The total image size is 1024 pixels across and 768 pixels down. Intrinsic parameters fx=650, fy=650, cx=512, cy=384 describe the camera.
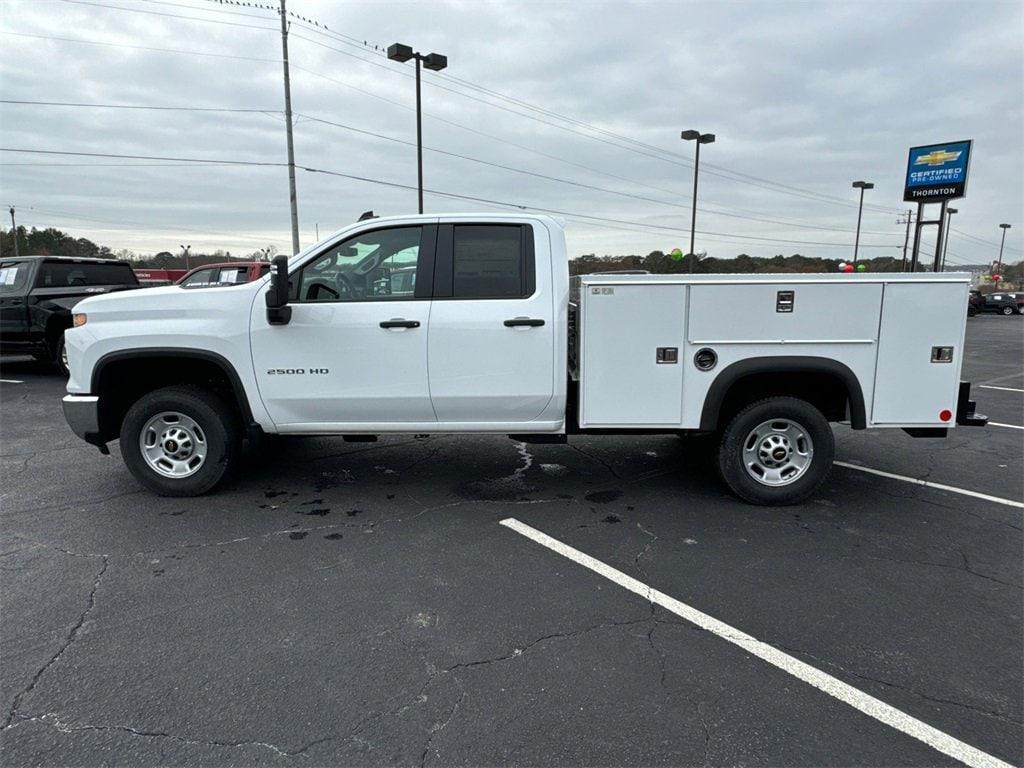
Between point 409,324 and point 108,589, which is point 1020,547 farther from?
point 108,589

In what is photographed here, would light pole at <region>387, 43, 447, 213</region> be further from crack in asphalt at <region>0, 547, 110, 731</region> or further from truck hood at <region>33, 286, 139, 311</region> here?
crack in asphalt at <region>0, 547, 110, 731</region>

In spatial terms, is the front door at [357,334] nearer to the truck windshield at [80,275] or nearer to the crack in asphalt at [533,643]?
the crack in asphalt at [533,643]

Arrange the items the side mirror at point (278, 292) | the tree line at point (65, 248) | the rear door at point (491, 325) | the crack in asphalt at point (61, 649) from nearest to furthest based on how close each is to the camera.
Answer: the crack in asphalt at point (61, 649) → the side mirror at point (278, 292) → the rear door at point (491, 325) → the tree line at point (65, 248)

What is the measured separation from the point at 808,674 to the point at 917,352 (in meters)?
2.74

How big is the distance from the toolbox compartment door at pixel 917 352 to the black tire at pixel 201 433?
189 inches

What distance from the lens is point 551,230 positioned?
4.80 meters

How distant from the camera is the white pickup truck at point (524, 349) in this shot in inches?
179

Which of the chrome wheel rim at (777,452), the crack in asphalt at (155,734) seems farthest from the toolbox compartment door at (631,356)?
the crack in asphalt at (155,734)

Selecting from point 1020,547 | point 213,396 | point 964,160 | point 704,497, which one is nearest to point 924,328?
point 1020,547

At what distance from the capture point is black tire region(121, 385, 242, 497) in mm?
4914

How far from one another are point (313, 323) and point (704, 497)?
326 cm

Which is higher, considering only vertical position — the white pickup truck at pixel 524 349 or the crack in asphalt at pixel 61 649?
the white pickup truck at pixel 524 349

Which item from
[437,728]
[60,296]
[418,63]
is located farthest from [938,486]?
[418,63]

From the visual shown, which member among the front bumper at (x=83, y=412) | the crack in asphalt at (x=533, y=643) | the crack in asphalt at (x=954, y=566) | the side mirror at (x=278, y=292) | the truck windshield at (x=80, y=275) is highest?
the truck windshield at (x=80, y=275)
